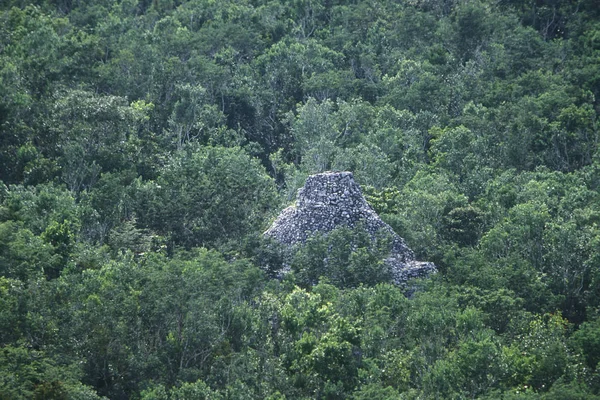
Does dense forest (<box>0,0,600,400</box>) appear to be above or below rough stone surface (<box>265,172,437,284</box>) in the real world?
below

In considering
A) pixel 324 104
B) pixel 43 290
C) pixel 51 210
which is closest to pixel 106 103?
pixel 51 210

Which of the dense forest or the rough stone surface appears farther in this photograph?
the rough stone surface

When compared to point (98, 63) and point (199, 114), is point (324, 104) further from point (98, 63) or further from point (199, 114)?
point (98, 63)

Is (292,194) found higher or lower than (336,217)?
lower

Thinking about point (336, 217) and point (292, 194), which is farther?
point (292, 194)

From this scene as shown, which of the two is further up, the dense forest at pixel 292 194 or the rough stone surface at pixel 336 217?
the rough stone surface at pixel 336 217
